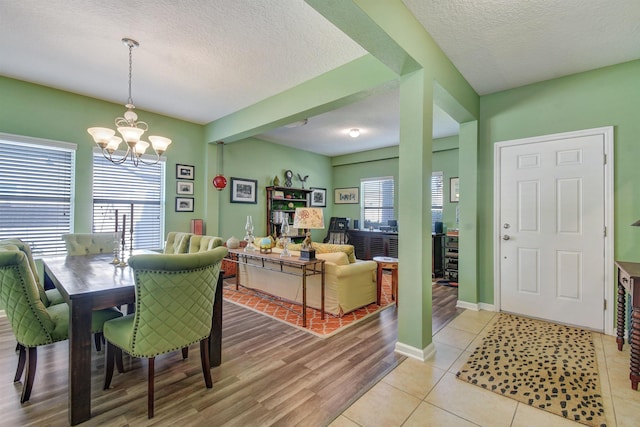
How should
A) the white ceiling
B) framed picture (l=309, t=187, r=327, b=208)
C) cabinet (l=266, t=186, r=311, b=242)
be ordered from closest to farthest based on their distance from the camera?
the white ceiling < cabinet (l=266, t=186, r=311, b=242) < framed picture (l=309, t=187, r=327, b=208)

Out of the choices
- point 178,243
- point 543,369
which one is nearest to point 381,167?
point 178,243

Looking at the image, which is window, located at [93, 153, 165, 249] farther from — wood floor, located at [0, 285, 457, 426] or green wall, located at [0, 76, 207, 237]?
wood floor, located at [0, 285, 457, 426]

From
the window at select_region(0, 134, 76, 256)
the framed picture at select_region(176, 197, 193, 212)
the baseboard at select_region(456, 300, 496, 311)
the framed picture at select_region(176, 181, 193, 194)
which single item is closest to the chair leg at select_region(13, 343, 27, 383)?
the window at select_region(0, 134, 76, 256)

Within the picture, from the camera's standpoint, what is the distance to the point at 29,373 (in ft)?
6.21

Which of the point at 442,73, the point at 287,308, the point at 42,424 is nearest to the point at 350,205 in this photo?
the point at 287,308

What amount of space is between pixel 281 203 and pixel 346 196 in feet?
6.20

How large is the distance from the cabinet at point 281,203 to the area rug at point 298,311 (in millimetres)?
1786

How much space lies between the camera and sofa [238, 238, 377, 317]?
3377 mm

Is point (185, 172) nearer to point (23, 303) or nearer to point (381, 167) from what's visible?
point (23, 303)

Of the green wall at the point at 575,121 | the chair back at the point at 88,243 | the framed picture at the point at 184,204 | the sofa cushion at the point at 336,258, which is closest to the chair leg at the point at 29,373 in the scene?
the chair back at the point at 88,243

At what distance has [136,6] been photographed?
2.24m

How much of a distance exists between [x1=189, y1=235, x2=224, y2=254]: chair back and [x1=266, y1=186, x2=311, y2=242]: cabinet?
2.69 metres

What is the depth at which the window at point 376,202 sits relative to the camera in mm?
6859

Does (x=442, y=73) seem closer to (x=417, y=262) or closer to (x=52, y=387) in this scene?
(x=417, y=262)
